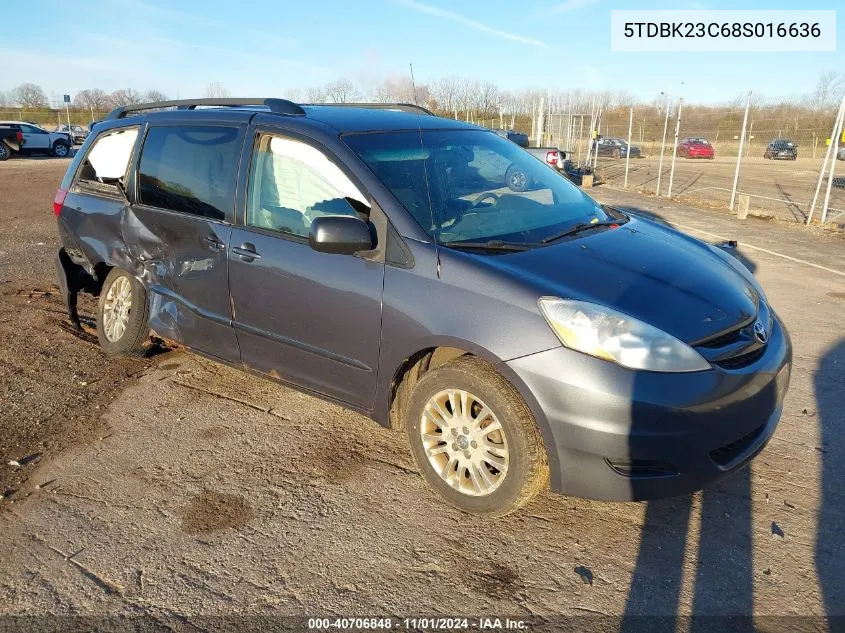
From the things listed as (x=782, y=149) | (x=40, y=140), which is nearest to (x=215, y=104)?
(x=782, y=149)

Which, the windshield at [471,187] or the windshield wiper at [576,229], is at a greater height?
the windshield at [471,187]

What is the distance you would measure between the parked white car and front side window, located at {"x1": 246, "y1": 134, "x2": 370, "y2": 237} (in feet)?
106

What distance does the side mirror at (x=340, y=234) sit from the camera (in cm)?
304

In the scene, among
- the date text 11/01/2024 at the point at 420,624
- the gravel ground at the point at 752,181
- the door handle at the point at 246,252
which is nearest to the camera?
the date text 11/01/2024 at the point at 420,624

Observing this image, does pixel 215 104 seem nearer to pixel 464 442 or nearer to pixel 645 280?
pixel 464 442

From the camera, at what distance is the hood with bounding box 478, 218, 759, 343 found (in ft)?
9.04

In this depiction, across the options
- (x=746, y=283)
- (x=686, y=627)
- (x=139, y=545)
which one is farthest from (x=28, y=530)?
(x=746, y=283)

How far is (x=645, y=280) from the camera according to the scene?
9.79 feet

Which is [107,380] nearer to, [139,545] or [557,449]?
[139,545]

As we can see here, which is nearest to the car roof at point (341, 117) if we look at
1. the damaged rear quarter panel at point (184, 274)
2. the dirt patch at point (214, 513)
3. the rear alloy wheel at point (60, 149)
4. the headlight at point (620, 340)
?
the damaged rear quarter panel at point (184, 274)

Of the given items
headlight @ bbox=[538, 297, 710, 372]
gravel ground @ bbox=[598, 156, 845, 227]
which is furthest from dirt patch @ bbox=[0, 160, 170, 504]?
gravel ground @ bbox=[598, 156, 845, 227]

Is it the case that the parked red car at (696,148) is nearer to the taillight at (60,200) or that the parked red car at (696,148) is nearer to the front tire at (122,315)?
the taillight at (60,200)

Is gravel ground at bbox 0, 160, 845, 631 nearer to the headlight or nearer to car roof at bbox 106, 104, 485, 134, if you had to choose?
the headlight

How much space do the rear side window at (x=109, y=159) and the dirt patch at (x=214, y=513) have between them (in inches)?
102
